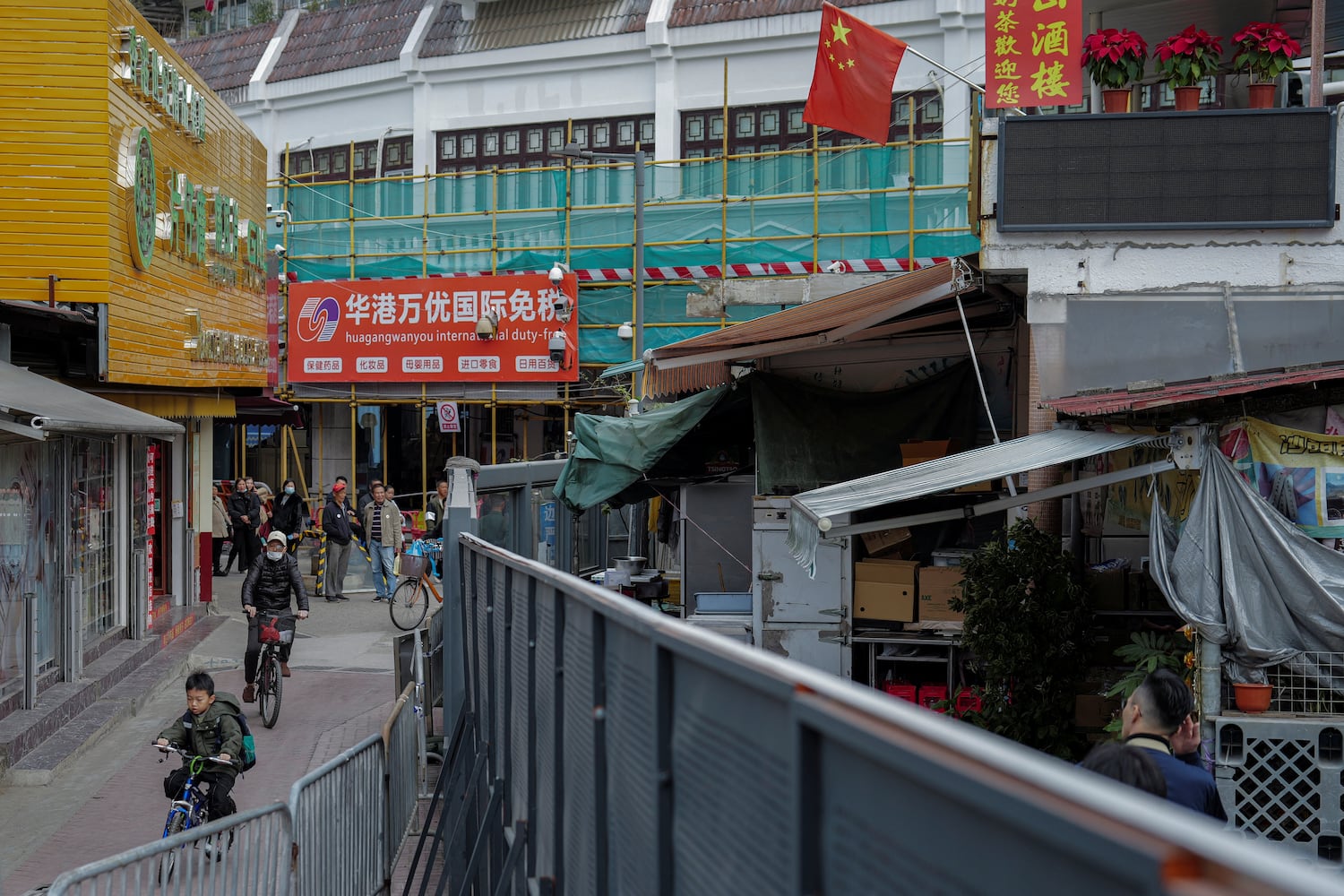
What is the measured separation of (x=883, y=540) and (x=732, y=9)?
60.8 ft

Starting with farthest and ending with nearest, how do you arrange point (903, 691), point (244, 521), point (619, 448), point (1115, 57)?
1. point (244, 521)
2. point (619, 448)
3. point (903, 691)
4. point (1115, 57)

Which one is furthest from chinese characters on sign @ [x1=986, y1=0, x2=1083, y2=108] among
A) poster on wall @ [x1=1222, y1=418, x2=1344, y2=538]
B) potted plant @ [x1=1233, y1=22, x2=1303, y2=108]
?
poster on wall @ [x1=1222, y1=418, x2=1344, y2=538]

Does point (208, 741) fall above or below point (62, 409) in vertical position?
below

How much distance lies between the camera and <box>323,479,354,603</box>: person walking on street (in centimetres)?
2109

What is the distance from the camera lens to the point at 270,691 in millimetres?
12906

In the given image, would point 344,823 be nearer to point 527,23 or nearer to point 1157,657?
point 1157,657

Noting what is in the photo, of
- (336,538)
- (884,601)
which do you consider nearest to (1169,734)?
(884,601)

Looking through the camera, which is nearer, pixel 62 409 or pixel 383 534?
pixel 62 409

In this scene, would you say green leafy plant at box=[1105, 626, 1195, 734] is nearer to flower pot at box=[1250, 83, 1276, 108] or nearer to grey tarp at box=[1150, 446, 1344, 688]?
grey tarp at box=[1150, 446, 1344, 688]

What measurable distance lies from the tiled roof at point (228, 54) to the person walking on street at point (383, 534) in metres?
16.6

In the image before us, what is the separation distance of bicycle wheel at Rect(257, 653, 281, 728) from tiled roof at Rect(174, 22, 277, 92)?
23.9 metres

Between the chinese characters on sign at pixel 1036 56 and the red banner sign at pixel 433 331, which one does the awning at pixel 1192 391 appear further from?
the red banner sign at pixel 433 331

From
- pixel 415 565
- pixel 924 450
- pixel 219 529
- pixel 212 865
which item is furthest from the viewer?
pixel 219 529

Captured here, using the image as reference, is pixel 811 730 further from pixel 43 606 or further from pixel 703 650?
pixel 43 606
